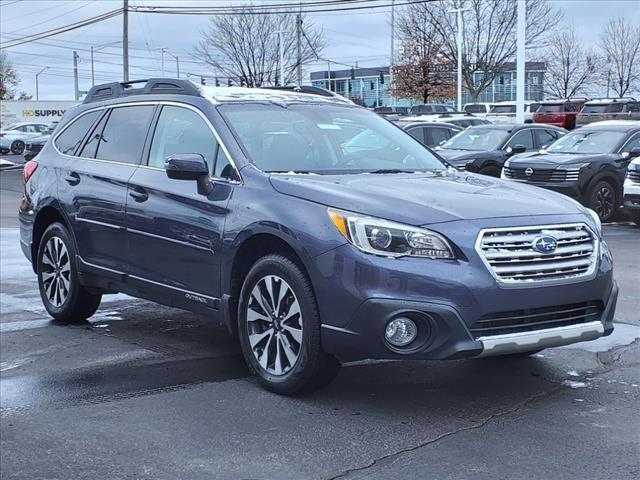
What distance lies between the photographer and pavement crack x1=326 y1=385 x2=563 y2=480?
407 centimetres

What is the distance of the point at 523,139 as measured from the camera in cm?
1938

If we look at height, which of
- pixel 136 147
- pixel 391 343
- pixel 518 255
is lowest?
pixel 391 343

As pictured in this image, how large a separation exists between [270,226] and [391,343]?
985 mm

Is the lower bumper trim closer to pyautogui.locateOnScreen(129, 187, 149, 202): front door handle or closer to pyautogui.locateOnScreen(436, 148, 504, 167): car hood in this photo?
pyautogui.locateOnScreen(129, 187, 149, 202): front door handle

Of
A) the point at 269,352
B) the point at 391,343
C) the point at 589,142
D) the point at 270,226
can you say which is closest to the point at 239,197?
the point at 270,226

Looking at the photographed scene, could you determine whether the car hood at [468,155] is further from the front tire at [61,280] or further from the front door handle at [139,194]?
the front door handle at [139,194]

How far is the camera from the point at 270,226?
16.8 feet

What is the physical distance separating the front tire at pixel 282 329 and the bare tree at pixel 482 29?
160ft

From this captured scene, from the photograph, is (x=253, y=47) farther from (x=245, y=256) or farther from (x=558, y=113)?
(x=245, y=256)

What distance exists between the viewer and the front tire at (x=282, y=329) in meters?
4.93

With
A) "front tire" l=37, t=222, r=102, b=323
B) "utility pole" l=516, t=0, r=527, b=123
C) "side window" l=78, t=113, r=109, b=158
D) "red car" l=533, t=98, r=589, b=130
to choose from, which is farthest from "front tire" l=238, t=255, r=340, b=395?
"red car" l=533, t=98, r=589, b=130

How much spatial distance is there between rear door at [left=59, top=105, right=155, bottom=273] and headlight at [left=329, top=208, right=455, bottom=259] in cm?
221

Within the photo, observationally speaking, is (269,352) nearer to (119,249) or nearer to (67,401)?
(67,401)

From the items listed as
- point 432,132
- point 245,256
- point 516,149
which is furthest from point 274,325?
point 432,132
